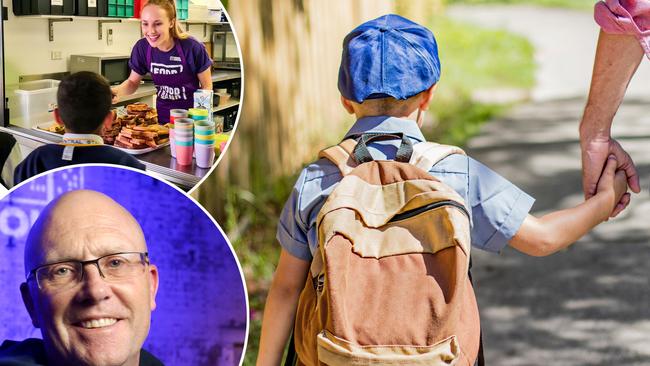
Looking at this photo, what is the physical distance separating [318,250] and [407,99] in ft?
1.43

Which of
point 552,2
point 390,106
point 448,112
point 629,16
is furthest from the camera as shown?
point 552,2

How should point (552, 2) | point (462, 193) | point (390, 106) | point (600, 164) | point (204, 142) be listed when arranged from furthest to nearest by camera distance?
point (552, 2), point (600, 164), point (204, 142), point (390, 106), point (462, 193)

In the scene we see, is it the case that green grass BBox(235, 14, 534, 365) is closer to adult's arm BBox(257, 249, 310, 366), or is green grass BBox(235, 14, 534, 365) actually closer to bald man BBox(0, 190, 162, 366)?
adult's arm BBox(257, 249, 310, 366)

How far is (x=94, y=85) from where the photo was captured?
216 centimetres

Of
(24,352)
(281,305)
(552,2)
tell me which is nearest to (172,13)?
(281,305)

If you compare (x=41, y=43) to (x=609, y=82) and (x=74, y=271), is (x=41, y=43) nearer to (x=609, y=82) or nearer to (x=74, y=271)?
(x=74, y=271)

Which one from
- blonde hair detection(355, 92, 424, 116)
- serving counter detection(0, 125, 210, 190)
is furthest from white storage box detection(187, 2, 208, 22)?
blonde hair detection(355, 92, 424, 116)

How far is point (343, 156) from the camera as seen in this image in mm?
2082

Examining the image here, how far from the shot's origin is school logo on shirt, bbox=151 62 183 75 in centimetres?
221

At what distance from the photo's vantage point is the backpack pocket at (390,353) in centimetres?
185

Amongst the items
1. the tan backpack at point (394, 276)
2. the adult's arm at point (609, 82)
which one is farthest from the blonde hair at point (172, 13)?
the adult's arm at point (609, 82)

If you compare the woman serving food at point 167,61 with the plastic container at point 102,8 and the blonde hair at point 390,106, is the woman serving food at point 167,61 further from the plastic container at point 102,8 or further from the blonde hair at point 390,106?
the blonde hair at point 390,106

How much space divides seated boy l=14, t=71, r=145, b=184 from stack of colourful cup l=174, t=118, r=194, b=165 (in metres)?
0.12

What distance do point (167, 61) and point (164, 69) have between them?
22 millimetres
